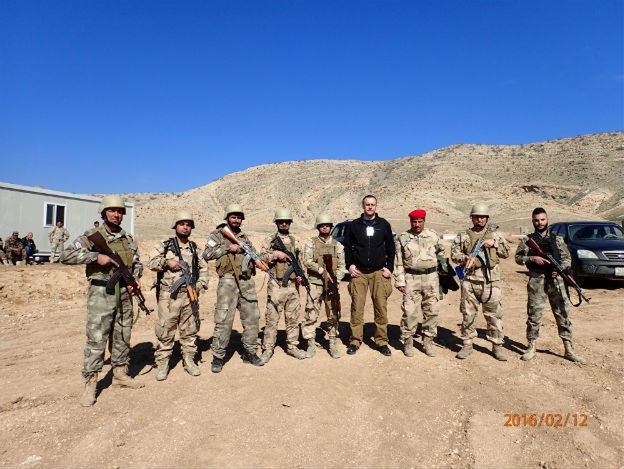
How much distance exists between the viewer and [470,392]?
4.13 meters

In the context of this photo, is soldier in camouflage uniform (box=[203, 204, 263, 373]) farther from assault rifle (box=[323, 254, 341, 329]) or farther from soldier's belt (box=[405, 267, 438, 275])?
soldier's belt (box=[405, 267, 438, 275])

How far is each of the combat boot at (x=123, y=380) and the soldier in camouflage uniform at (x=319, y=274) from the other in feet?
7.46

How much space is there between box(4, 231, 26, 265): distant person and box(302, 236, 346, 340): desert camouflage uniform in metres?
13.0

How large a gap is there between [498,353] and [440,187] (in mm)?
41545

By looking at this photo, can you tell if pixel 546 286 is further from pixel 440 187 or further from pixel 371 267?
pixel 440 187

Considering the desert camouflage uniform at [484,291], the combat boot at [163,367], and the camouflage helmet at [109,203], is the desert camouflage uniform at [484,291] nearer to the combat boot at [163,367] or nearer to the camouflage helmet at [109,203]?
the combat boot at [163,367]

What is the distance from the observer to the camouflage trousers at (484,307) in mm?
5012

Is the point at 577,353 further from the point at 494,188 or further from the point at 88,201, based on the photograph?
the point at 494,188

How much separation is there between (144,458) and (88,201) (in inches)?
667

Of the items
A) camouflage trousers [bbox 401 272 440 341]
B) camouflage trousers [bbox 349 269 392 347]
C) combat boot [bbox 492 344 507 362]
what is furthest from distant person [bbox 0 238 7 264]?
combat boot [bbox 492 344 507 362]

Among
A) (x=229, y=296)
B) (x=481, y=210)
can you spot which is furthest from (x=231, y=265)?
(x=481, y=210)

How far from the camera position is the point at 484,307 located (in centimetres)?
510

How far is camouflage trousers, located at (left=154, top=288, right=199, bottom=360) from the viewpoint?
14.6ft

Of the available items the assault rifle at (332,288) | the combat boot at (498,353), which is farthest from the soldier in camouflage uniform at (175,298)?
the combat boot at (498,353)
